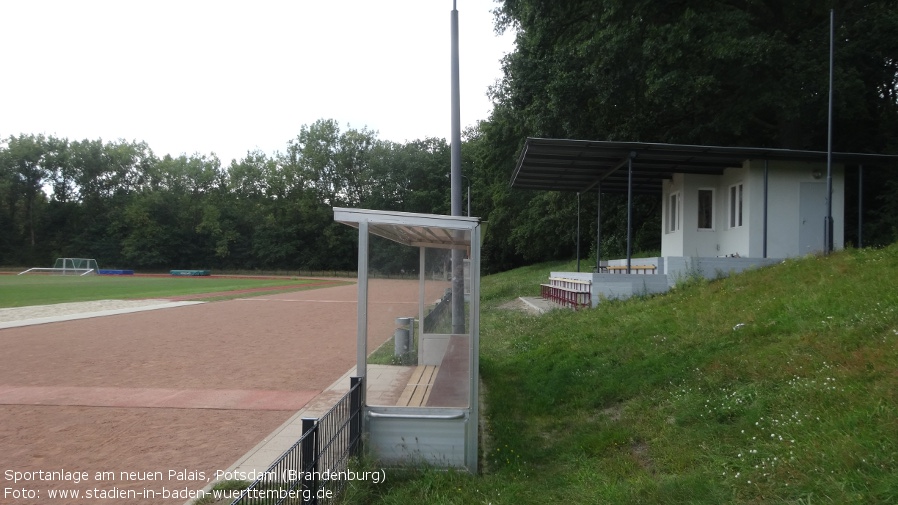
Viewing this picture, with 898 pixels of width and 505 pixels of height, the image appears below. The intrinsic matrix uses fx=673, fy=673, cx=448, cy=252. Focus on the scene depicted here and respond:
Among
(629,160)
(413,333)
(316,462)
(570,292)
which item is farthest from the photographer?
(570,292)

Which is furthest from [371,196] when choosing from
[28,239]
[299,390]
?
[299,390]

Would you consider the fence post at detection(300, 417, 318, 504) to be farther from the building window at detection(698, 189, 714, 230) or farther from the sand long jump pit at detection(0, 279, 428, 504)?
the building window at detection(698, 189, 714, 230)

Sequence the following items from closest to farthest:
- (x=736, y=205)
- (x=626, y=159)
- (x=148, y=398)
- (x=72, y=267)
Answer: (x=148, y=398)
(x=626, y=159)
(x=736, y=205)
(x=72, y=267)

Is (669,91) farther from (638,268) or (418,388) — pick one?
(418,388)

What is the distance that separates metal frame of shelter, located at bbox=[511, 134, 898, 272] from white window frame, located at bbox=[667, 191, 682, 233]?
66 cm

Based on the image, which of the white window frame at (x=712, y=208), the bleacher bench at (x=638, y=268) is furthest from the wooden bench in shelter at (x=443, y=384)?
the white window frame at (x=712, y=208)

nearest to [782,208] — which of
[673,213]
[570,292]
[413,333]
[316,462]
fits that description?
[673,213]

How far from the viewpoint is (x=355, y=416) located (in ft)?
19.4

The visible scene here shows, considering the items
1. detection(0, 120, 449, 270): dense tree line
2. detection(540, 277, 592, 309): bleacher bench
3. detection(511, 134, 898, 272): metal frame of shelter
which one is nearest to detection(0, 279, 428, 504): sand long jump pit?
detection(540, 277, 592, 309): bleacher bench

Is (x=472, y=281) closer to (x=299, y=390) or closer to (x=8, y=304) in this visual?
(x=299, y=390)

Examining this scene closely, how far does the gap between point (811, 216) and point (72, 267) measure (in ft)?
256

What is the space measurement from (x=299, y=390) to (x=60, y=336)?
9.35 metres

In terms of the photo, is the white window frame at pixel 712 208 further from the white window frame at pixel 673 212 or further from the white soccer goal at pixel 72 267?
the white soccer goal at pixel 72 267

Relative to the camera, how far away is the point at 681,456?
5395mm
